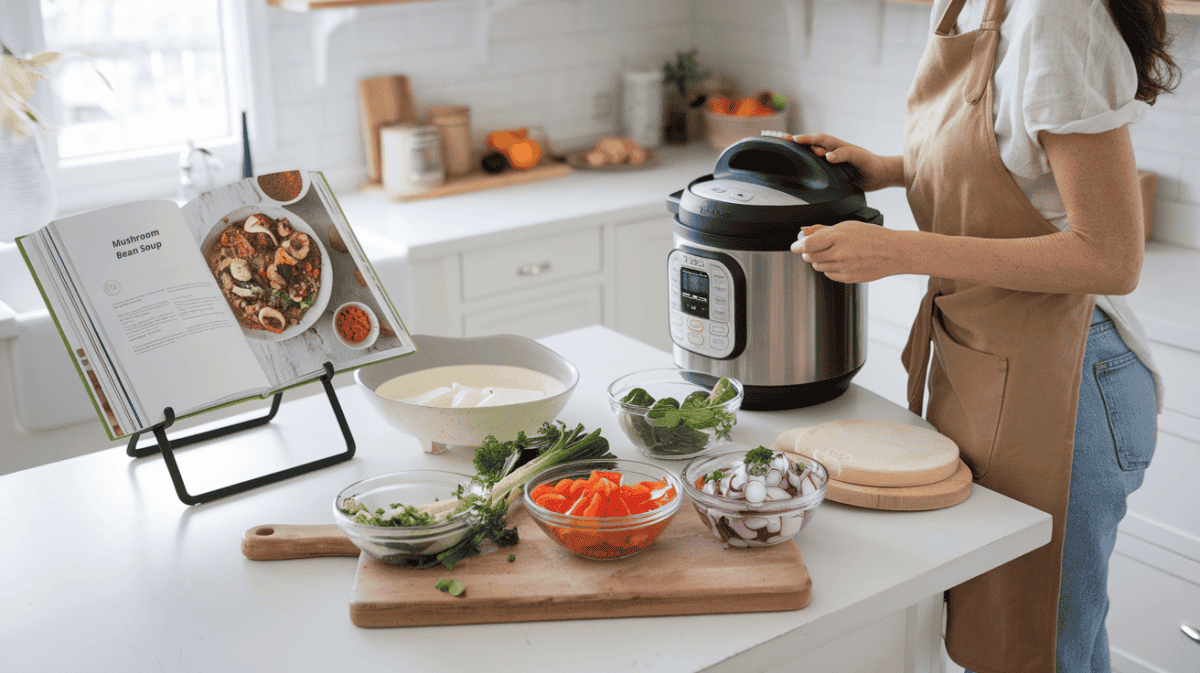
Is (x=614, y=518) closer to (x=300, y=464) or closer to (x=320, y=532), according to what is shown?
(x=320, y=532)

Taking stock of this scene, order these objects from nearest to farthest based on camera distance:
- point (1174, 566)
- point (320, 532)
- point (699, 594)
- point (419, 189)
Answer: point (699, 594)
point (320, 532)
point (1174, 566)
point (419, 189)

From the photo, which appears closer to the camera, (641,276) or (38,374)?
(38,374)

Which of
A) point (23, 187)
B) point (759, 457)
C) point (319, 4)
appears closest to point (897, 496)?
point (759, 457)

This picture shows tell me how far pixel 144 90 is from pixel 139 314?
1.95 m

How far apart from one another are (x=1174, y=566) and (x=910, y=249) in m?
1.34

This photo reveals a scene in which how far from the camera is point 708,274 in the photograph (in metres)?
1.50

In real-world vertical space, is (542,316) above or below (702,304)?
below

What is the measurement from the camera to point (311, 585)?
1142mm

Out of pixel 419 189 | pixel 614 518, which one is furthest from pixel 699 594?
pixel 419 189

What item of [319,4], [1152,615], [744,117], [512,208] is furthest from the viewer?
[744,117]

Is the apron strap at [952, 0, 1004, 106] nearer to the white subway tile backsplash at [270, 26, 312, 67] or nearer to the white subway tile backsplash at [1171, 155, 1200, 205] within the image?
the white subway tile backsplash at [1171, 155, 1200, 205]

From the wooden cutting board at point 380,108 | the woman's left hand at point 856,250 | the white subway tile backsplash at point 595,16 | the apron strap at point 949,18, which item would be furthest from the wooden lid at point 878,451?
the white subway tile backsplash at point 595,16

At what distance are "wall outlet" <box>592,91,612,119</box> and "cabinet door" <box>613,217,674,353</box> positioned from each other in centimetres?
80

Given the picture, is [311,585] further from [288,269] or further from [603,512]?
[288,269]
